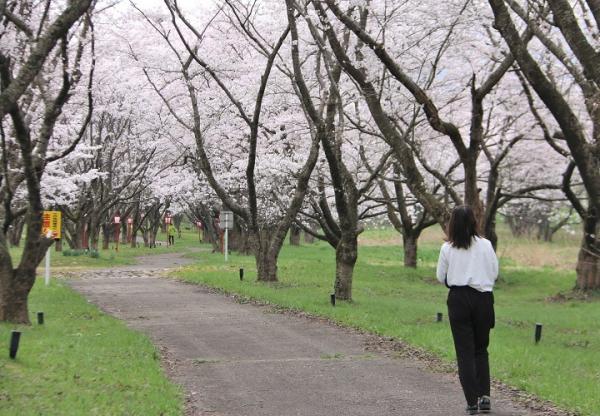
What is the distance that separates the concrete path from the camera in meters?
6.65

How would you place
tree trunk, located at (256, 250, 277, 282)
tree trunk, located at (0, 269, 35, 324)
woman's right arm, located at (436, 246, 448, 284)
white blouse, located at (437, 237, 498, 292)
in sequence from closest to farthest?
white blouse, located at (437, 237, 498, 292)
woman's right arm, located at (436, 246, 448, 284)
tree trunk, located at (0, 269, 35, 324)
tree trunk, located at (256, 250, 277, 282)

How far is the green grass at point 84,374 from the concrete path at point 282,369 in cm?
37

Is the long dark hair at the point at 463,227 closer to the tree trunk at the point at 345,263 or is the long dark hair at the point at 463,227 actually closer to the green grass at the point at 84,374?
the green grass at the point at 84,374

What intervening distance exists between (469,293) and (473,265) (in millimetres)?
244

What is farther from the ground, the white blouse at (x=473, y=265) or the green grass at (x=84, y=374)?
the white blouse at (x=473, y=265)

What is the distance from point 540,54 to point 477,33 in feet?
5.22

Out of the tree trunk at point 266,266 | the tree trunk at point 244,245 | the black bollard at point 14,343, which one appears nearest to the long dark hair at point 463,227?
the black bollard at point 14,343

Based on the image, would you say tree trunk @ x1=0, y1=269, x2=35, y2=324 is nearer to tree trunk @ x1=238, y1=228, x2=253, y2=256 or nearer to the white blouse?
the white blouse

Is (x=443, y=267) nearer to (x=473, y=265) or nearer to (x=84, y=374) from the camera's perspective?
(x=473, y=265)

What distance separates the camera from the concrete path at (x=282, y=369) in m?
6.65

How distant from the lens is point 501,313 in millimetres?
17469

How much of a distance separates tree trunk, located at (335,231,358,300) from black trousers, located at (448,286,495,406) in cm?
928

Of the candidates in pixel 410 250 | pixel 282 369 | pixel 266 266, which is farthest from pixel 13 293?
pixel 410 250

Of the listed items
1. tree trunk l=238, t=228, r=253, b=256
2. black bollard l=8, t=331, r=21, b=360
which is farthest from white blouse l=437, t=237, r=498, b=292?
tree trunk l=238, t=228, r=253, b=256
